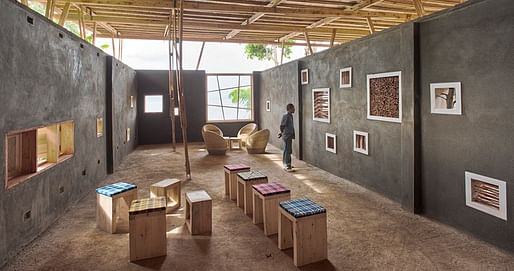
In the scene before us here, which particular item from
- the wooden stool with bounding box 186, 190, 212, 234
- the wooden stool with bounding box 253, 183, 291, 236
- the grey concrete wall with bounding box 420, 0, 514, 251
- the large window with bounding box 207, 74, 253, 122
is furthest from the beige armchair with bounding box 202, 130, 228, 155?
the grey concrete wall with bounding box 420, 0, 514, 251

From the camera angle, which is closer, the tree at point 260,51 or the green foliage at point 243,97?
the tree at point 260,51

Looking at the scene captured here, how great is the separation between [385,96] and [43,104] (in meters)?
4.97

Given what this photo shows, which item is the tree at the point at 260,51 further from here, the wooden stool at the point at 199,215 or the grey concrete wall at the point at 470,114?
the wooden stool at the point at 199,215

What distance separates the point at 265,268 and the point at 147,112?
35.1ft

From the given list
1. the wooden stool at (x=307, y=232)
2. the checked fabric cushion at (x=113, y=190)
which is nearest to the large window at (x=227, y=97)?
the checked fabric cushion at (x=113, y=190)

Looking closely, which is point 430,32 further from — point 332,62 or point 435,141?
point 332,62

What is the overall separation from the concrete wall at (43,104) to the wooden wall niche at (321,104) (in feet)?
16.1

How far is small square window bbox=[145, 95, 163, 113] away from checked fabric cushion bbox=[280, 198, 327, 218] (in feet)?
34.2

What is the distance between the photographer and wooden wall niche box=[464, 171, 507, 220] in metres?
3.40

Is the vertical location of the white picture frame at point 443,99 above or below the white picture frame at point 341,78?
below

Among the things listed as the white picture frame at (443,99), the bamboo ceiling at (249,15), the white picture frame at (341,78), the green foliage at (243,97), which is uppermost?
the bamboo ceiling at (249,15)

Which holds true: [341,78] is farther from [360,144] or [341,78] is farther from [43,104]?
[43,104]

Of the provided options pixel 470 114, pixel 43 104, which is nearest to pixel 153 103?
pixel 43 104

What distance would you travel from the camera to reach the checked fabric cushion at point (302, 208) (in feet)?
10.3
